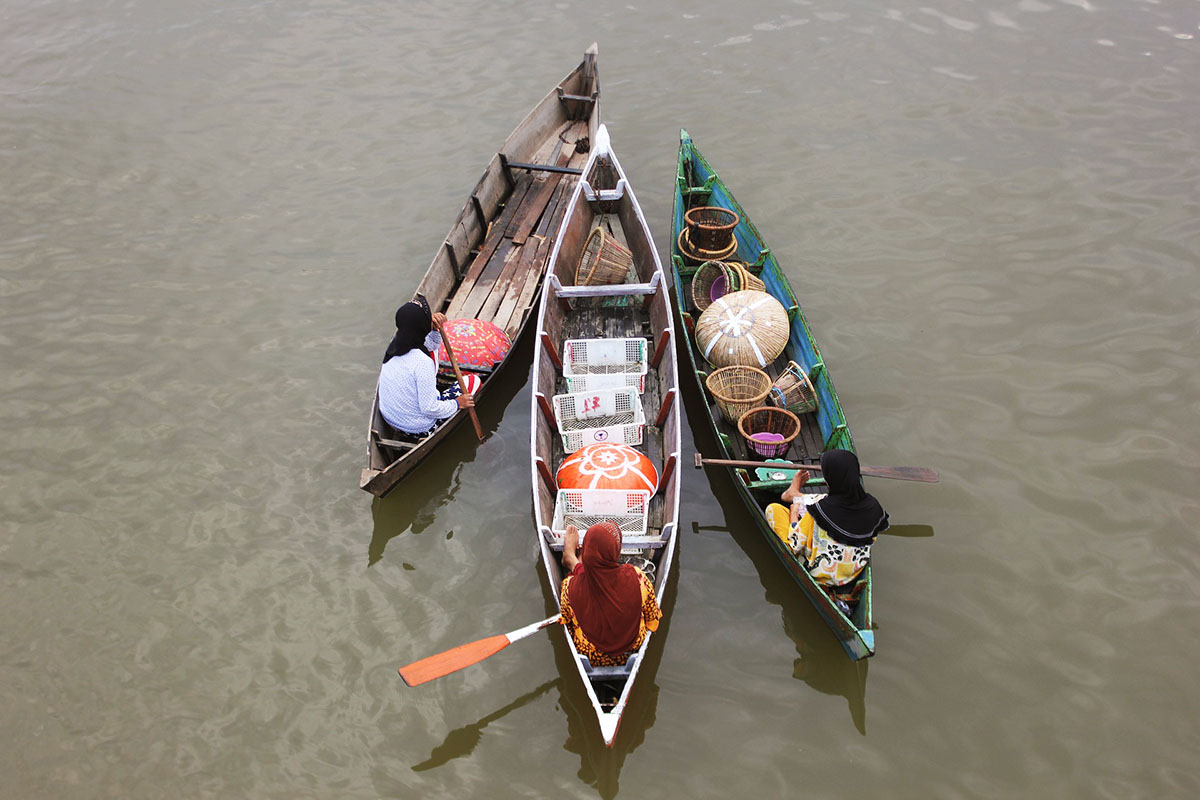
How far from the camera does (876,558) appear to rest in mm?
5949

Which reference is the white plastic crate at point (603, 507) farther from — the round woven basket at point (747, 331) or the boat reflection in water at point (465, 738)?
the round woven basket at point (747, 331)

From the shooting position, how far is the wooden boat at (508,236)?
6.47 meters

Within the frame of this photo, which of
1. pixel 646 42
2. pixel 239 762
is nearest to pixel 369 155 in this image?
pixel 646 42

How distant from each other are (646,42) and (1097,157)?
660 cm

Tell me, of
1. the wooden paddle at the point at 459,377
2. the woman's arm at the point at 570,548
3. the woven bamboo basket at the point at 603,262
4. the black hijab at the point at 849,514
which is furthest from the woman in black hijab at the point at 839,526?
the woven bamboo basket at the point at 603,262

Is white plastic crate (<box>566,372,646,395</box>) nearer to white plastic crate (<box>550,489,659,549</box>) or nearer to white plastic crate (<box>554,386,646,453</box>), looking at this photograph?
white plastic crate (<box>554,386,646,453</box>)

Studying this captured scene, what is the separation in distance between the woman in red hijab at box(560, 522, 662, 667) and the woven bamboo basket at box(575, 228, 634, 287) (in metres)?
3.57

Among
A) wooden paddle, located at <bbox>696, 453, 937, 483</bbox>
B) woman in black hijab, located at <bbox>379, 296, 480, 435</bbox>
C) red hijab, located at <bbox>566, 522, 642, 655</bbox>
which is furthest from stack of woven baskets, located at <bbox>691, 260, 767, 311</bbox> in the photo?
red hijab, located at <bbox>566, 522, 642, 655</bbox>

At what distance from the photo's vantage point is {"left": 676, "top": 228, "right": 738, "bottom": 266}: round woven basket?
7879 mm

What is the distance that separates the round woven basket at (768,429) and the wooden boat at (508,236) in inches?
94.9

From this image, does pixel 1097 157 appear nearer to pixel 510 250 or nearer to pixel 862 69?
pixel 862 69

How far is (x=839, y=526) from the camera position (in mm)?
4945

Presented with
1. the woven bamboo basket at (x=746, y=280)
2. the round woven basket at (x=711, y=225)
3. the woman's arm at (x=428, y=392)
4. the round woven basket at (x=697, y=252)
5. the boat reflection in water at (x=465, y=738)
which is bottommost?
the boat reflection in water at (x=465, y=738)

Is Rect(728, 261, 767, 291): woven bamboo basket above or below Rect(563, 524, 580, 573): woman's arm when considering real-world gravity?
above
